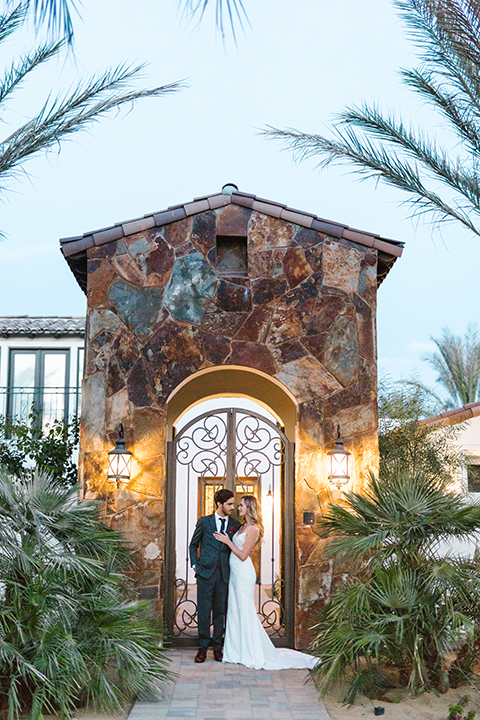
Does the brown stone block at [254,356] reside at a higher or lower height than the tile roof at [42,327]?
lower

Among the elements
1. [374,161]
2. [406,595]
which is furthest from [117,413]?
[374,161]

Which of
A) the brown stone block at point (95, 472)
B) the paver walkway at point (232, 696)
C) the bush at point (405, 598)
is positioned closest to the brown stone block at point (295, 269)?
the bush at point (405, 598)

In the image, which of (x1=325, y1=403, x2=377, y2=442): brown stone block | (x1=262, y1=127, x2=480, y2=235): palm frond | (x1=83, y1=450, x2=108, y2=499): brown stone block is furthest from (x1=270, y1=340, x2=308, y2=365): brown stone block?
(x1=83, y1=450, x2=108, y2=499): brown stone block

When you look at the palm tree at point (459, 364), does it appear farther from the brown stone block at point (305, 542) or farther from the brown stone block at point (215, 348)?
the brown stone block at point (215, 348)

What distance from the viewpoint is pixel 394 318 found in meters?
55.6

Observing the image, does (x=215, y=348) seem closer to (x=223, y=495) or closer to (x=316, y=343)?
(x=316, y=343)

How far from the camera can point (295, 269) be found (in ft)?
30.6

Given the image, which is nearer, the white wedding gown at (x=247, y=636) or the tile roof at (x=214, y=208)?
the white wedding gown at (x=247, y=636)

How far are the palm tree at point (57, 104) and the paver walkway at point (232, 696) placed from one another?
582 cm

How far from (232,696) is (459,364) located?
66.8ft

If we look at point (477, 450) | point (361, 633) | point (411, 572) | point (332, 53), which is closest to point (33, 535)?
point (361, 633)

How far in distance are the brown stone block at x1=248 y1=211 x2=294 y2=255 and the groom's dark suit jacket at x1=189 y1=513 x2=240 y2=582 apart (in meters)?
3.42

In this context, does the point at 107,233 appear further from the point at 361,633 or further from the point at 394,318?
the point at 394,318

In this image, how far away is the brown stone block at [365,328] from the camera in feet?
30.4
